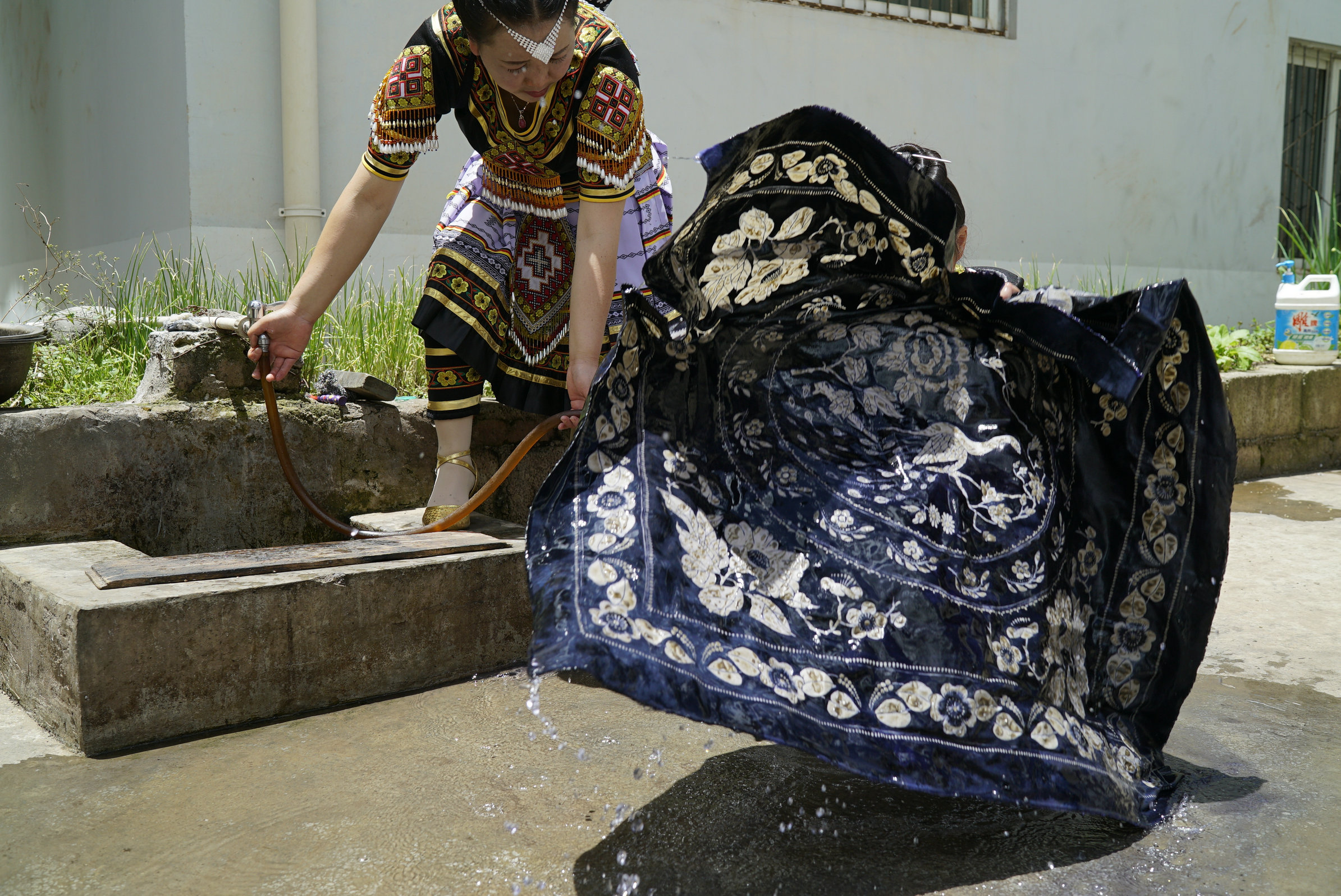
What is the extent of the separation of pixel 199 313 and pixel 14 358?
0.66 m

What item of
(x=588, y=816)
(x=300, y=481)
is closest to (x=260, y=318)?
(x=300, y=481)

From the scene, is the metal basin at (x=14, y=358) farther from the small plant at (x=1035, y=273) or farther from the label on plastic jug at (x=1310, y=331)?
the label on plastic jug at (x=1310, y=331)

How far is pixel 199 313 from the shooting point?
3.39m

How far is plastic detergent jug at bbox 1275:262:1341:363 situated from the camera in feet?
20.5

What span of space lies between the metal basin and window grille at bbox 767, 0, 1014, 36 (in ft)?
15.4

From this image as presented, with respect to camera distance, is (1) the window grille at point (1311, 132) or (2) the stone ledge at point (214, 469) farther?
(1) the window grille at point (1311, 132)

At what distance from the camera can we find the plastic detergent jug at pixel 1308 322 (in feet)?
20.5

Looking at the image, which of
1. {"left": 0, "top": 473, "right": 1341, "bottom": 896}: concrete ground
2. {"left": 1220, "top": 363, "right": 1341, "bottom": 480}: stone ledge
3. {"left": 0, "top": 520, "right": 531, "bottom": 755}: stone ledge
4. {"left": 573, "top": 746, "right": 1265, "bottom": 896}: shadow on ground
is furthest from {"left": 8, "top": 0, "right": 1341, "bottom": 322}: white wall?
{"left": 573, "top": 746, "right": 1265, "bottom": 896}: shadow on ground

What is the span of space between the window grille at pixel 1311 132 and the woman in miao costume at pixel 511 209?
7968mm

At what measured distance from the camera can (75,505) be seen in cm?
287

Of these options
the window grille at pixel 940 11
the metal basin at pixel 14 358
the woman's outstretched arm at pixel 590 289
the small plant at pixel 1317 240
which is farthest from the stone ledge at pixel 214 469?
the small plant at pixel 1317 240

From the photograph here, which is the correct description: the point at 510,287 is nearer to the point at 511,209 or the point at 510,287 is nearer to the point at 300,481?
the point at 511,209

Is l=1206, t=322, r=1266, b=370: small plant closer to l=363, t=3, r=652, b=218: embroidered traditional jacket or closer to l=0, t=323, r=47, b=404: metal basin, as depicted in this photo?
l=363, t=3, r=652, b=218: embroidered traditional jacket

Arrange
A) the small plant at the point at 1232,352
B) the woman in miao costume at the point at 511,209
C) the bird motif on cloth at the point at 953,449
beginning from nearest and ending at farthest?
the bird motif on cloth at the point at 953,449
the woman in miao costume at the point at 511,209
the small plant at the point at 1232,352
